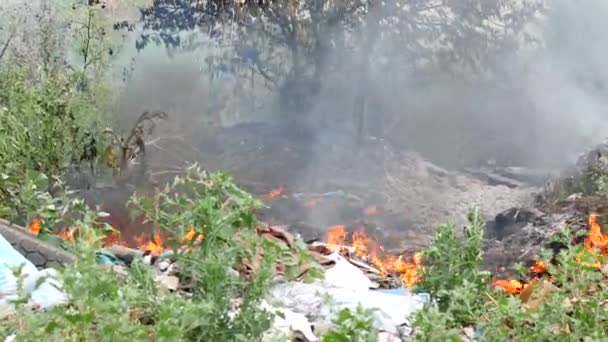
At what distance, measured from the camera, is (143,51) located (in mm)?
11469

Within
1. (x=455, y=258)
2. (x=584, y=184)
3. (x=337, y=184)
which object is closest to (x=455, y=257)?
(x=455, y=258)

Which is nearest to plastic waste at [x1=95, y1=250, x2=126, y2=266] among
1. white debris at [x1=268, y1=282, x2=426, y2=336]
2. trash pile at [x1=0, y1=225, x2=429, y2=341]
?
trash pile at [x1=0, y1=225, x2=429, y2=341]

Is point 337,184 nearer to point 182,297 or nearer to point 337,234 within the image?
point 337,234

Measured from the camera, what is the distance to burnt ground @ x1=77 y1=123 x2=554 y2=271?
9508mm

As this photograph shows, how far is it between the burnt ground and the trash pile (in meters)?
4.34

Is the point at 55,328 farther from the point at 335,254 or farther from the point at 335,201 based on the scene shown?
the point at 335,201

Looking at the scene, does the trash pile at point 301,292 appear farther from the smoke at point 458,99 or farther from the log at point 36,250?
the smoke at point 458,99

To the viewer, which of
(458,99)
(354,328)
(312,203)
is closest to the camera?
(354,328)

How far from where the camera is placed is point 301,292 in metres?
3.53

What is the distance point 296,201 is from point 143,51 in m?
3.07

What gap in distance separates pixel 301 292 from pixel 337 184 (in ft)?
24.0

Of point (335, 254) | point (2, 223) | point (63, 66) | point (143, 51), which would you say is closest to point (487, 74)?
point (143, 51)

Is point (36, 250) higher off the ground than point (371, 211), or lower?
higher

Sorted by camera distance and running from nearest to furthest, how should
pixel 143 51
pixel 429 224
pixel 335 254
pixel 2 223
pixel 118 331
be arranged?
pixel 118 331 → pixel 2 223 → pixel 335 254 → pixel 429 224 → pixel 143 51
